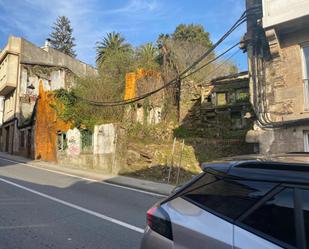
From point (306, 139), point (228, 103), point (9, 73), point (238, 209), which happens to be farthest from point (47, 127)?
point (238, 209)

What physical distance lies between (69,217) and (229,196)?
18.5 ft

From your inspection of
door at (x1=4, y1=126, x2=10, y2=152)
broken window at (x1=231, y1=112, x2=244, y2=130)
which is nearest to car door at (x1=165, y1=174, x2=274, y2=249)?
broken window at (x1=231, y1=112, x2=244, y2=130)

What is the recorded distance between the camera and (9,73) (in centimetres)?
3388

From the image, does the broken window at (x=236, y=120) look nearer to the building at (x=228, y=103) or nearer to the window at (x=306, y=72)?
the building at (x=228, y=103)

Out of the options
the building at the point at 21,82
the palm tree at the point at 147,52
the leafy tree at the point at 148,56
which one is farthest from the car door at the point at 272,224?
the building at the point at 21,82

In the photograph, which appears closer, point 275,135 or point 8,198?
point 8,198

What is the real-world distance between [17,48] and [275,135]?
100ft

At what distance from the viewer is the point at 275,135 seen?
11.6 meters

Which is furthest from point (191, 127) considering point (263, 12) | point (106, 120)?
point (263, 12)

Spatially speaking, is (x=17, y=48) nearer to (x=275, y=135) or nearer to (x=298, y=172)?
(x=275, y=135)

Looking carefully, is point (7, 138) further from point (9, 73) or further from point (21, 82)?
point (9, 73)

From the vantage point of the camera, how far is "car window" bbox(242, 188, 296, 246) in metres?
1.97

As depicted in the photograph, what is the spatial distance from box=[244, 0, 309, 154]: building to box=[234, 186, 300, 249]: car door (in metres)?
9.30

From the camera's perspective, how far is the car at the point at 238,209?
2002 millimetres
